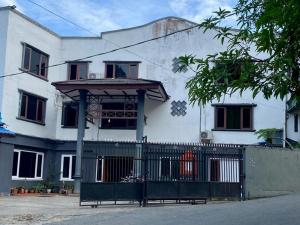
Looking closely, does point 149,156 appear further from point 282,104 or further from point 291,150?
point 282,104

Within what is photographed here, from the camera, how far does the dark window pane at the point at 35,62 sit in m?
28.3

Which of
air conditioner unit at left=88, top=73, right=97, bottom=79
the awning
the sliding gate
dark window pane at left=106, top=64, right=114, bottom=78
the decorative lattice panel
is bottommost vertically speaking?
the sliding gate

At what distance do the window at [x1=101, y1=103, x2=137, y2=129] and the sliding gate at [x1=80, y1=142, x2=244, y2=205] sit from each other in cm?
1029

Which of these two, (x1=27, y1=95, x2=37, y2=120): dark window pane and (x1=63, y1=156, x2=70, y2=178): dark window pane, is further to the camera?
(x1=63, y1=156, x2=70, y2=178): dark window pane

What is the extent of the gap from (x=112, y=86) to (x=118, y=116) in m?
3.33

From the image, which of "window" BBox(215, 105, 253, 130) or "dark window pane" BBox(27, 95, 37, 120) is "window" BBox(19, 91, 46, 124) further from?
"window" BBox(215, 105, 253, 130)

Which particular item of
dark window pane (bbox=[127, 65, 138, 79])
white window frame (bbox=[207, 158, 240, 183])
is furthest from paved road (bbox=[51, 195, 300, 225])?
dark window pane (bbox=[127, 65, 138, 79])

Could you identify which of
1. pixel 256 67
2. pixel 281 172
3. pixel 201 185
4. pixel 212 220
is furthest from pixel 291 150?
pixel 256 67

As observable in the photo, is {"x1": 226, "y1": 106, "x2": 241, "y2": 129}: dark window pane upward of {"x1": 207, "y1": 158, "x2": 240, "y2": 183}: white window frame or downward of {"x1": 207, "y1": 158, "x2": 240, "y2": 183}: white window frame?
upward

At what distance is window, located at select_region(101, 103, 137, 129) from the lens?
28.6 metres

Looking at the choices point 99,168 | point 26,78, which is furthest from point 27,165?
point 99,168

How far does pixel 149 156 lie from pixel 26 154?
Result: 492 inches

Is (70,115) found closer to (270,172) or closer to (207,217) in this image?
(270,172)

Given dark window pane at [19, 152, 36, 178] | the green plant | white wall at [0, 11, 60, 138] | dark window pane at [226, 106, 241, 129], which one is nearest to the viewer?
white wall at [0, 11, 60, 138]
